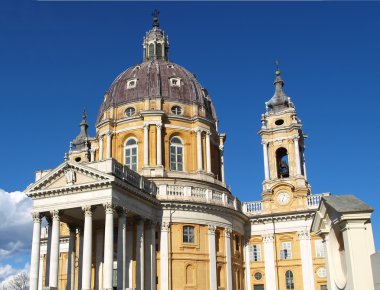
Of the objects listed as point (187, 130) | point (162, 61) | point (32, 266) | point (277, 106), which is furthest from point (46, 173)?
point (277, 106)

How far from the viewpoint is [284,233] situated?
44.7 m

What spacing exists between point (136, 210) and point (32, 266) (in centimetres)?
737

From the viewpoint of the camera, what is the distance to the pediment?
31.2 metres

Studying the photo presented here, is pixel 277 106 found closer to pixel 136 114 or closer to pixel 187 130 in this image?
pixel 187 130

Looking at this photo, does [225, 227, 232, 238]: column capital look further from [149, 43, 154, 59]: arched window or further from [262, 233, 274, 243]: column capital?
[149, 43, 154, 59]: arched window

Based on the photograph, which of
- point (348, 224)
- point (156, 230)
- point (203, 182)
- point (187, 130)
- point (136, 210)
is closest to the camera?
point (348, 224)

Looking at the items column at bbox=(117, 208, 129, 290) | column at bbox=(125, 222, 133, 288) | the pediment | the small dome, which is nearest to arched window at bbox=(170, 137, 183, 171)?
the small dome

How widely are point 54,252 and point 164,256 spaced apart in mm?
8270

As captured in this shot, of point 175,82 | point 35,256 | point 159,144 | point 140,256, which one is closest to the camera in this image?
point 35,256

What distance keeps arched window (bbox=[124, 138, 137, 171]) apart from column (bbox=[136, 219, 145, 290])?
31.4ft

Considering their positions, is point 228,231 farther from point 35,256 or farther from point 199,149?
point 35,256

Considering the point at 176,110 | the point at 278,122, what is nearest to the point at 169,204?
the point at 176,110

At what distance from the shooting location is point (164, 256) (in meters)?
36.2

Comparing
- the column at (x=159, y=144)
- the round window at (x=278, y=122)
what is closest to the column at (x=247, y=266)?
the column at (x=159, y=144)
